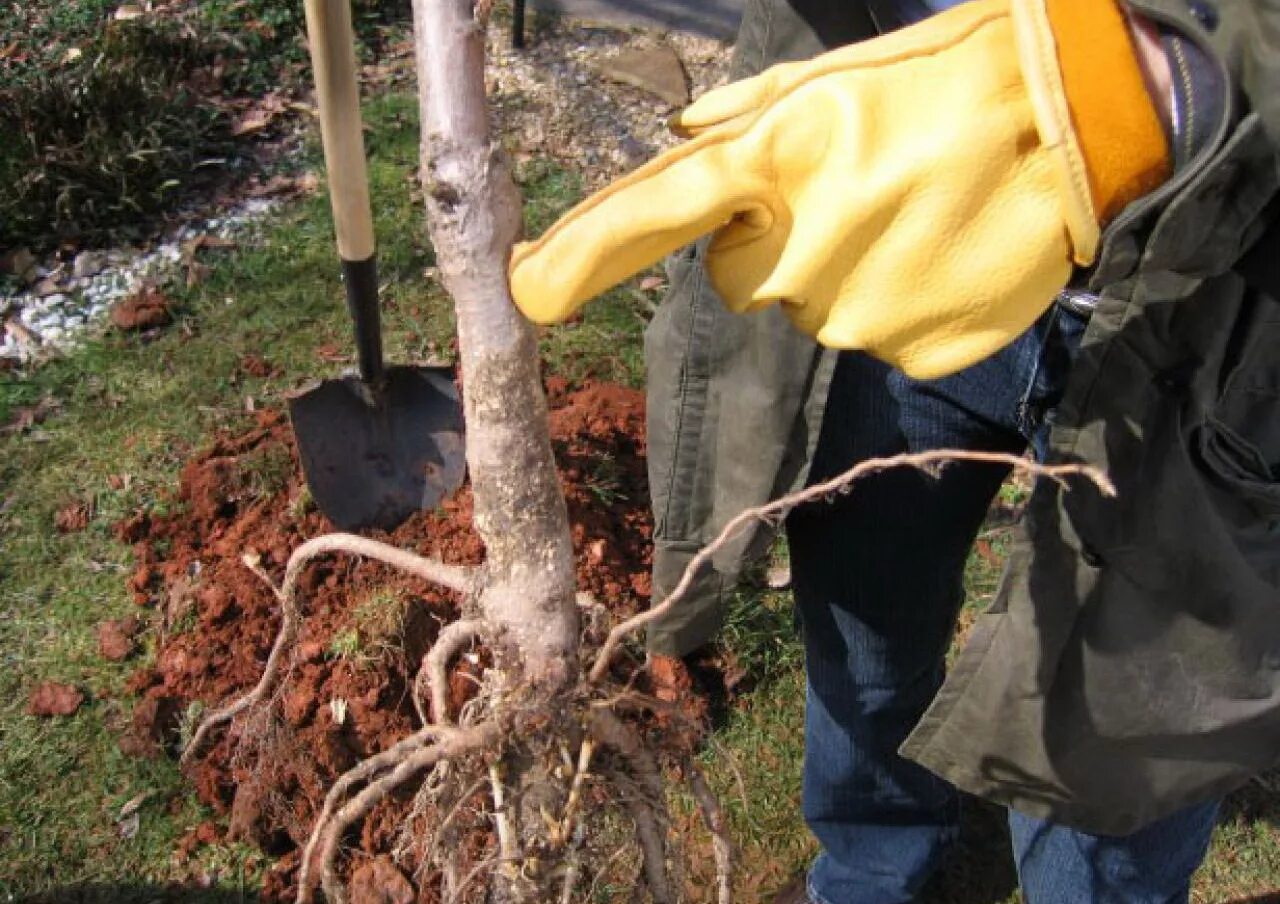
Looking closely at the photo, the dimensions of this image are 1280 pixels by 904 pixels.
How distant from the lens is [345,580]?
2.59 metres

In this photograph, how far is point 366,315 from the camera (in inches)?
104

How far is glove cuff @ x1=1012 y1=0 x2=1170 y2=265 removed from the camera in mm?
1083

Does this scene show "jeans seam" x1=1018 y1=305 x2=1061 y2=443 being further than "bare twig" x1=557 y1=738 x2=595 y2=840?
No

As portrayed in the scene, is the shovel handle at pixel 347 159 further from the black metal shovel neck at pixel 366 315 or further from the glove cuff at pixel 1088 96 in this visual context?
the glove cuff at pixel 1088 96

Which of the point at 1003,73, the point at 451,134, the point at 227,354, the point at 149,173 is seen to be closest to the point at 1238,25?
the point at 1003,73

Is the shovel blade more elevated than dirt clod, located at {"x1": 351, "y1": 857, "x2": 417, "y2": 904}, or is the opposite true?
the shovel blade

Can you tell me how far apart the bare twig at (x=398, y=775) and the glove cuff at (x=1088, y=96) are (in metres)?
1.03

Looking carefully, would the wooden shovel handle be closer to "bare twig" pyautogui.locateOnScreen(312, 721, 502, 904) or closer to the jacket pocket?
"bare twig" pyautogui.locateOnScreen(312, 721, 502, 904)

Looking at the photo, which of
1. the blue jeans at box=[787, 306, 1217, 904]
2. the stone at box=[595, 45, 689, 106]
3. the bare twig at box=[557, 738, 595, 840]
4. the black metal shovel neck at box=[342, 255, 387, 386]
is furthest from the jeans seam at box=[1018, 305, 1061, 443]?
the stone at box=[595, 45, 689, 106]

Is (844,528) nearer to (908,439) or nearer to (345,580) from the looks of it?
(908,439)

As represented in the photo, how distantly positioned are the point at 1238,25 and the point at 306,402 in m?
2.18

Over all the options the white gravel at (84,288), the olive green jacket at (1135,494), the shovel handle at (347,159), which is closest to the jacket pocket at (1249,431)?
the olive green jacket at (1135,494)

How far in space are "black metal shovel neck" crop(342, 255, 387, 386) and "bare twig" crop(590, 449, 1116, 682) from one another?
1.15 m

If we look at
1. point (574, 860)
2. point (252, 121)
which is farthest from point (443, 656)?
point (252, 121)
